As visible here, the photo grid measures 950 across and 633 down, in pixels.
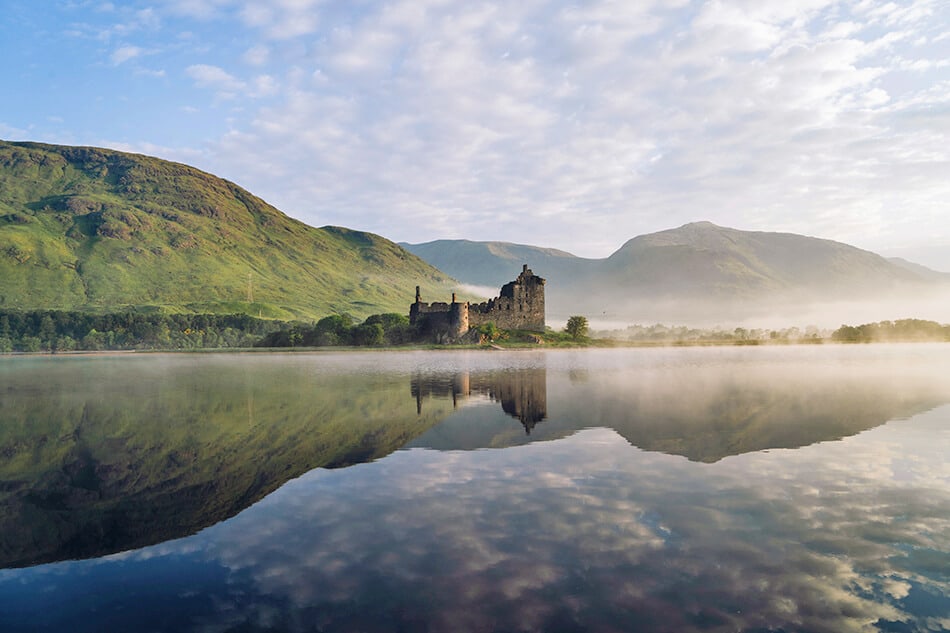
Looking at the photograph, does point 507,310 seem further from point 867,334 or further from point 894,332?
point 894,332

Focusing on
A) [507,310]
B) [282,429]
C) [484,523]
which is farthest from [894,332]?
[484,523]

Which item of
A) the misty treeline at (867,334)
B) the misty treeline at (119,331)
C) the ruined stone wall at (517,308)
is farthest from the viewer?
the misty treeline at (119,331)

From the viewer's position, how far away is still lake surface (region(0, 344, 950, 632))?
725cm

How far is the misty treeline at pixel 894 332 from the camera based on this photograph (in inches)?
5604

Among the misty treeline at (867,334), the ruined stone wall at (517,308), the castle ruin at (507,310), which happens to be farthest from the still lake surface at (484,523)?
the misty treeline at (867,334)

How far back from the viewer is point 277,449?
57.6 ft

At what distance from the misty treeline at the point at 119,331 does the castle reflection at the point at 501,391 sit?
13600cm

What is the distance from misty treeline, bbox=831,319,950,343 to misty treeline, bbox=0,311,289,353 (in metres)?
166

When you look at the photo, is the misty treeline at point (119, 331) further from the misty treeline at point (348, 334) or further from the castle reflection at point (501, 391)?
the castle reflection at point (501, 391)

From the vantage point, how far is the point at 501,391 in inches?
1342

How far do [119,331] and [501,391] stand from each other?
561ft

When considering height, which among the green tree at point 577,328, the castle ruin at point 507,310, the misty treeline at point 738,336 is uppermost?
the castle ruin at point 507,310

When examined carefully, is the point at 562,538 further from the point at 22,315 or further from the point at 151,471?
the point at 22,315

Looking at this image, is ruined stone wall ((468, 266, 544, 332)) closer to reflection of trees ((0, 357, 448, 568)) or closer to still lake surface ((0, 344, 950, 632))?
reflection of trees ((0, 357, 448, 568))
